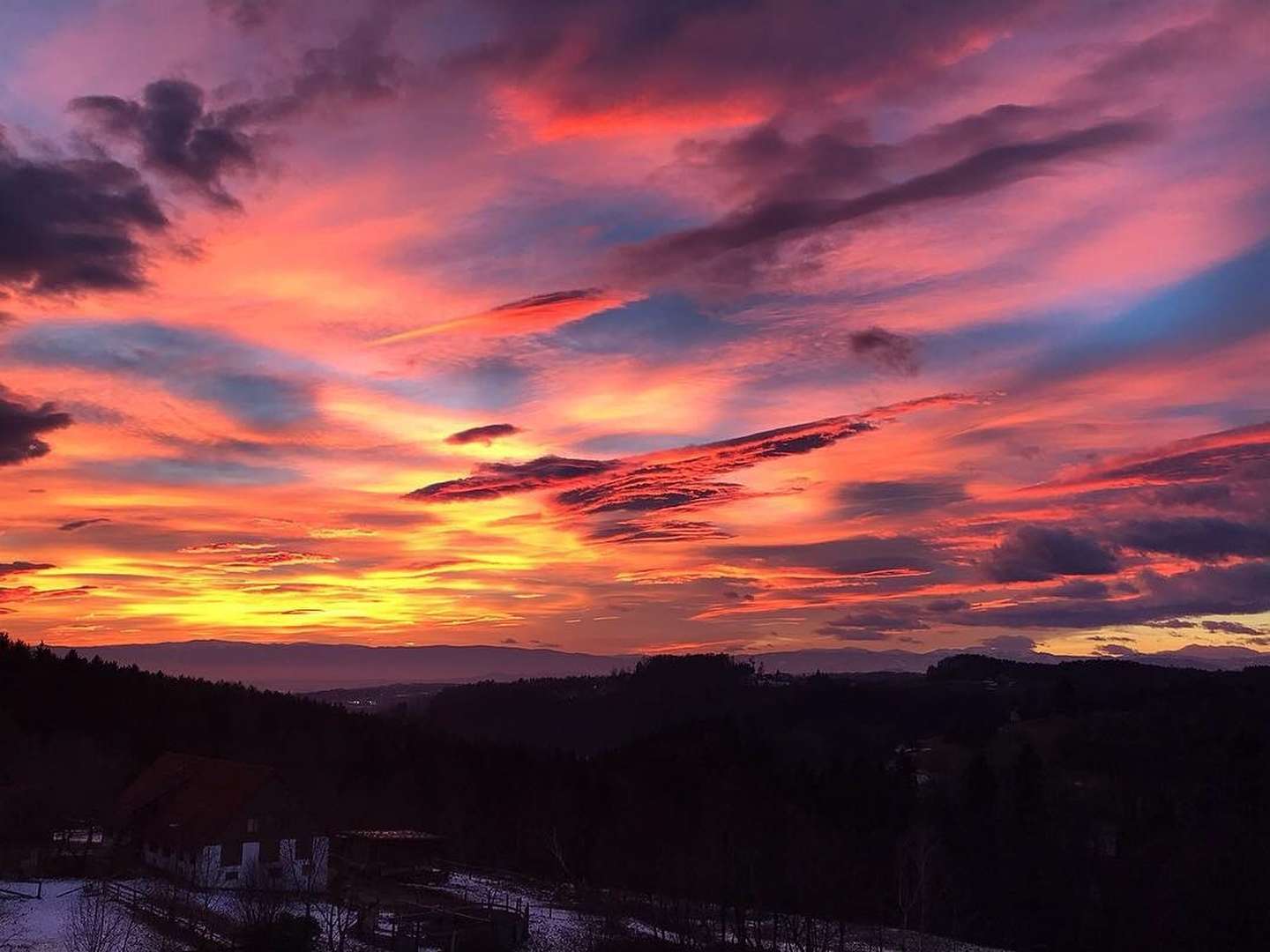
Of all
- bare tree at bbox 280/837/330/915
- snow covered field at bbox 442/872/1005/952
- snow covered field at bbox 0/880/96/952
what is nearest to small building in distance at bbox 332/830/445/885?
snow covered field at bbox 442/872/1005/952

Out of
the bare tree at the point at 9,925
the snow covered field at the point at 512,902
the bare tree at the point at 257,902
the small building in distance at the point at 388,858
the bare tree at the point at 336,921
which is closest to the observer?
the bare tree at the point at 9,925

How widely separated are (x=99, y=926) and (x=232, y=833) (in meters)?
32.9

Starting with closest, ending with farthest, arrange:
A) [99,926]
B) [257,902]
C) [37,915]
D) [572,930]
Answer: [99,926] → [257,902] → [37,915] → [572,930]

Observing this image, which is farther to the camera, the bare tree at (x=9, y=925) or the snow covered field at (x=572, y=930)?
the snow covered field at (x=572, y=930)

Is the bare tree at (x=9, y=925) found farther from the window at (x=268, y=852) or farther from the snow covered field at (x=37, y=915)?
the window at (x=268, y=852)

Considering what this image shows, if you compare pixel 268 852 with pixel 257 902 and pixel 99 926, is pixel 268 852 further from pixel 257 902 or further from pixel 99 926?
pixel 99 926

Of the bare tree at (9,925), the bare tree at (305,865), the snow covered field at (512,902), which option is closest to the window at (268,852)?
the bare tree at (305,865)

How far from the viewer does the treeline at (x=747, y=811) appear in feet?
327

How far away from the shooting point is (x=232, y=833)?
253 feet

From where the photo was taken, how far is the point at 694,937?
72.1m

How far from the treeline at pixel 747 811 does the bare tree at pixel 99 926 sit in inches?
774

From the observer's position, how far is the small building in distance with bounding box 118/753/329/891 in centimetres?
7650

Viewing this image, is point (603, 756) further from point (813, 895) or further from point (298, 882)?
point (298, 882)

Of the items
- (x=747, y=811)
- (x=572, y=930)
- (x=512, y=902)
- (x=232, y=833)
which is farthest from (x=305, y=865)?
(x=747, y=811)
